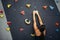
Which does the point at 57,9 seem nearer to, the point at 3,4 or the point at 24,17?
the point at 24,17

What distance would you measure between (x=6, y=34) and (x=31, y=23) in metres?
0.47

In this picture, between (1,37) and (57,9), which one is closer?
(1,37)

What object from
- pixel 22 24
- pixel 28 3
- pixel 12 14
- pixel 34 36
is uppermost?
pixel 28 3

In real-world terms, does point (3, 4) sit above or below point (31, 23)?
above

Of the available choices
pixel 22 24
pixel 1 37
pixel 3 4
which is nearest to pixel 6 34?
pixel 1 37

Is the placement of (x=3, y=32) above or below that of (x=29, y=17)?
below

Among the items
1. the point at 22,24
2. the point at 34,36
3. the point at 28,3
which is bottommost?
the point at 34,36

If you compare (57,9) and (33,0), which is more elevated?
(33,0)

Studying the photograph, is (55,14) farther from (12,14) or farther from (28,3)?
(12,14)

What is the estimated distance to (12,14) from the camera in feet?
8.79

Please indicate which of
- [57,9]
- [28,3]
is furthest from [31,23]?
[57,9]

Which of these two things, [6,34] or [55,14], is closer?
[6,34]

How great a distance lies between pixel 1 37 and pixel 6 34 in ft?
0.32

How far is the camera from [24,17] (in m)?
2.70
